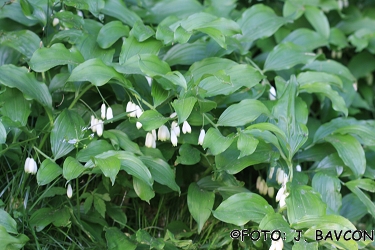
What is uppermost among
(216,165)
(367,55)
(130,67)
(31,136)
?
(130,67)

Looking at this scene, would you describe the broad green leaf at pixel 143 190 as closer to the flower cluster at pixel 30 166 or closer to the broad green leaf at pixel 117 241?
the broad green leaf at pixel 117 241

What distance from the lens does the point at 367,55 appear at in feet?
10.3

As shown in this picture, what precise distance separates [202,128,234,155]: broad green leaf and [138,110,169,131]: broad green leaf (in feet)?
0.58

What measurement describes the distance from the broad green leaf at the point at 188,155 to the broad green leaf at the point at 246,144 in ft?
0.93

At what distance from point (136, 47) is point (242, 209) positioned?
2.64 ft

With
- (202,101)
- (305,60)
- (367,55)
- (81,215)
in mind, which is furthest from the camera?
(367,55)

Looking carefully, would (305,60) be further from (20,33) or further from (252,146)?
(20,33)

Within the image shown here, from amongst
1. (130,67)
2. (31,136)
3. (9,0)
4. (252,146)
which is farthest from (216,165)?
(9,0)

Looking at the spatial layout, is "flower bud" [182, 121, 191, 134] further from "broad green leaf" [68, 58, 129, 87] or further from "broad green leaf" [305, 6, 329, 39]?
"broad green leaf" [305, 6, 329, 39]

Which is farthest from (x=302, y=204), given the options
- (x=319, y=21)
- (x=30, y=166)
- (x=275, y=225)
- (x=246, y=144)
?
(x=319, y=21)

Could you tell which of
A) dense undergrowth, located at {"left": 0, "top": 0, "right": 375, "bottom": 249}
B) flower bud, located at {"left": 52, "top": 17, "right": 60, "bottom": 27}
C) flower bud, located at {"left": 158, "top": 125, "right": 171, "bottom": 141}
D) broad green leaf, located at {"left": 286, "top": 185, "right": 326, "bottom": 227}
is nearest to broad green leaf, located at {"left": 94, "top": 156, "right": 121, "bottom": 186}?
dense undergrowth, located at {"left": 0, "top": 0, "right": 375, "bottom": 249}

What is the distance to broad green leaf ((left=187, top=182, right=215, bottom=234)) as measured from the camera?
1.96m

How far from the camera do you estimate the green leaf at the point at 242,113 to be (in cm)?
192

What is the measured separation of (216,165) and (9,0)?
1207 millimetres
